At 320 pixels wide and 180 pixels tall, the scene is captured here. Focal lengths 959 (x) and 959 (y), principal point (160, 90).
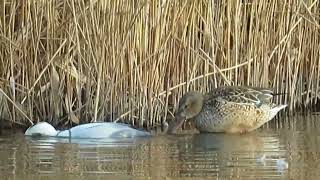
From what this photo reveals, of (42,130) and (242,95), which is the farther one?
(242,95)

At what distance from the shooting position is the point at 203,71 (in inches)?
330

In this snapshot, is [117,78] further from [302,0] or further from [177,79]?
[302,0]

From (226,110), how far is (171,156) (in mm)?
1385

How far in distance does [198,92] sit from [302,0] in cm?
149

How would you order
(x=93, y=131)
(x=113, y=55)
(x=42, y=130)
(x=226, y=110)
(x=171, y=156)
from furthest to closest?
(x=226, y=110) < (x=113, y=55) < (x=42, y=130) < (x=93, y=131) < (x=171, y=156)

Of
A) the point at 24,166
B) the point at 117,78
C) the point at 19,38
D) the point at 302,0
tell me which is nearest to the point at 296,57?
the point at 302,0

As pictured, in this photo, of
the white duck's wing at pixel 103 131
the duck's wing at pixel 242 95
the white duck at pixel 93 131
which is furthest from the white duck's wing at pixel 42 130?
the duck's wing at pixel 242 95

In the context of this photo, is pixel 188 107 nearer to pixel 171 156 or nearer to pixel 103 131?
pixel 103 131

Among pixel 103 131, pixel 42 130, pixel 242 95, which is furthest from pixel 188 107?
pixel 42 130

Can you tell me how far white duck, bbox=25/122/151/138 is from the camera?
7383 mm

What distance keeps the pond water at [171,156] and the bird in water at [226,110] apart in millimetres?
120

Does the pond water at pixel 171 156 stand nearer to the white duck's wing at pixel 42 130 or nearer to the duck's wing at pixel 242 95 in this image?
the white duck's wing at pixel 42 130

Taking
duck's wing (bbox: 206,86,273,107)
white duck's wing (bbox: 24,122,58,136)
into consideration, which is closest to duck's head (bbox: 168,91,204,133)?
duck's wing (bbox: 206,86,273,107)

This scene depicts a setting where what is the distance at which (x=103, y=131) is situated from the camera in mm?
7379
